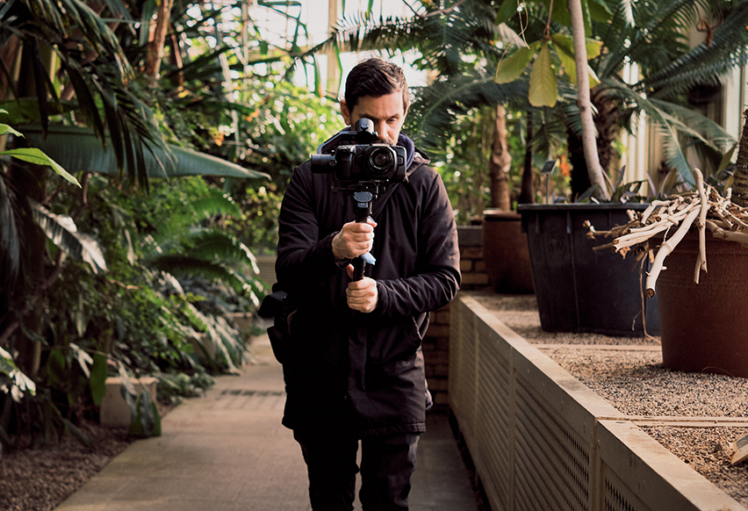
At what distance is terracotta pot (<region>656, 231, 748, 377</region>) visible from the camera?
5.62 ft

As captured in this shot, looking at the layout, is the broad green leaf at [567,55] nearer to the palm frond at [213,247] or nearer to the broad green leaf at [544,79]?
the broad green leaf at [544,79]

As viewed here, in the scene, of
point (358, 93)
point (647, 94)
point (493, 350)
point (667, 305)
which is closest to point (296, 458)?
point (493, 350)

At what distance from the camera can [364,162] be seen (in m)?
1.25

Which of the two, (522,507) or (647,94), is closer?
(522,507)

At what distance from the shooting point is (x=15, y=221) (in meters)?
2.49

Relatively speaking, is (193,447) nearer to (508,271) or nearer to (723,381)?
(508,271)

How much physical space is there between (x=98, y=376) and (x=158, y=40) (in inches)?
70.8

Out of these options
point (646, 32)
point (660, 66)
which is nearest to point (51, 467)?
point (646, 32)

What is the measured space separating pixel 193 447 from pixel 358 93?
9.07 ft

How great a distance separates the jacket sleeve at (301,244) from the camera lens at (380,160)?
15cm

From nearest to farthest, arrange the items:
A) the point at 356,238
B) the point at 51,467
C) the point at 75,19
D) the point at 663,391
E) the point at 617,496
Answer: the point at 617,496
the point at 356,238
the point at 663,391
the point at 75,19
the point at 51,467

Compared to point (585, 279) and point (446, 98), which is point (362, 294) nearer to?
point (585, 279)

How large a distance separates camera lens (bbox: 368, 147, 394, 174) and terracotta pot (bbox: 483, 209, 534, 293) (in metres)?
2.83

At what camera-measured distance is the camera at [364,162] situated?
4.09 ft
